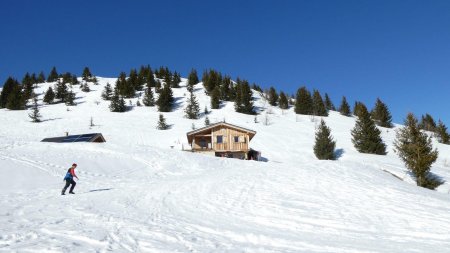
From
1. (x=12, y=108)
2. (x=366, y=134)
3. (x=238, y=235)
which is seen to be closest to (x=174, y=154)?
(x=238, y=235)

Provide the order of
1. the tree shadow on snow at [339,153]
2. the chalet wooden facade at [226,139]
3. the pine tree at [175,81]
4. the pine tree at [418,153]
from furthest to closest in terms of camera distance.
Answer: the pine tree at [175,81] → the tree shadow on snow at [339,153] → the chalet wooden facade at [226,139] → the pine tree at [418,153]

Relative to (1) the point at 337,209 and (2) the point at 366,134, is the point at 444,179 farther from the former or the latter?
(1) the point at 337,209

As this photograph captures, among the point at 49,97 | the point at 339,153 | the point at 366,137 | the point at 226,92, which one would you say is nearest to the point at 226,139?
the point at 339,153

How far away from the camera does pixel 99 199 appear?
14.5m

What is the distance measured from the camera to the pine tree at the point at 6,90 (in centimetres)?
7719

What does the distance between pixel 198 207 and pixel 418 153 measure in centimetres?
2425

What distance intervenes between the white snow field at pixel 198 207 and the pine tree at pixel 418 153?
1388mm

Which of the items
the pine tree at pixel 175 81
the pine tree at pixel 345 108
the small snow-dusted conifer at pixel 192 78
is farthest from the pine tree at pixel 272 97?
the pine tree at pixel 175 81

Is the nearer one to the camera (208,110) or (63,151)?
(63,151)

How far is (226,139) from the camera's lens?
45.0m

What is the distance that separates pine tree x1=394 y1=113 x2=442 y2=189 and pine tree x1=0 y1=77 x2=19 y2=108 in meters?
82.4

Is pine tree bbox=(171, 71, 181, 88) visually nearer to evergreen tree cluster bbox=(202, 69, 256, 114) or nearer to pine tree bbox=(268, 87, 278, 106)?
evergreen tree cluster bbox=(202, 69, 256, 114)

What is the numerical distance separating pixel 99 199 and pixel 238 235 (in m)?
8.33

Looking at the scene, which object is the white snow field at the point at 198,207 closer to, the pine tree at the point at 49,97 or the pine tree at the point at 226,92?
the pine tree at the point at 226,92
